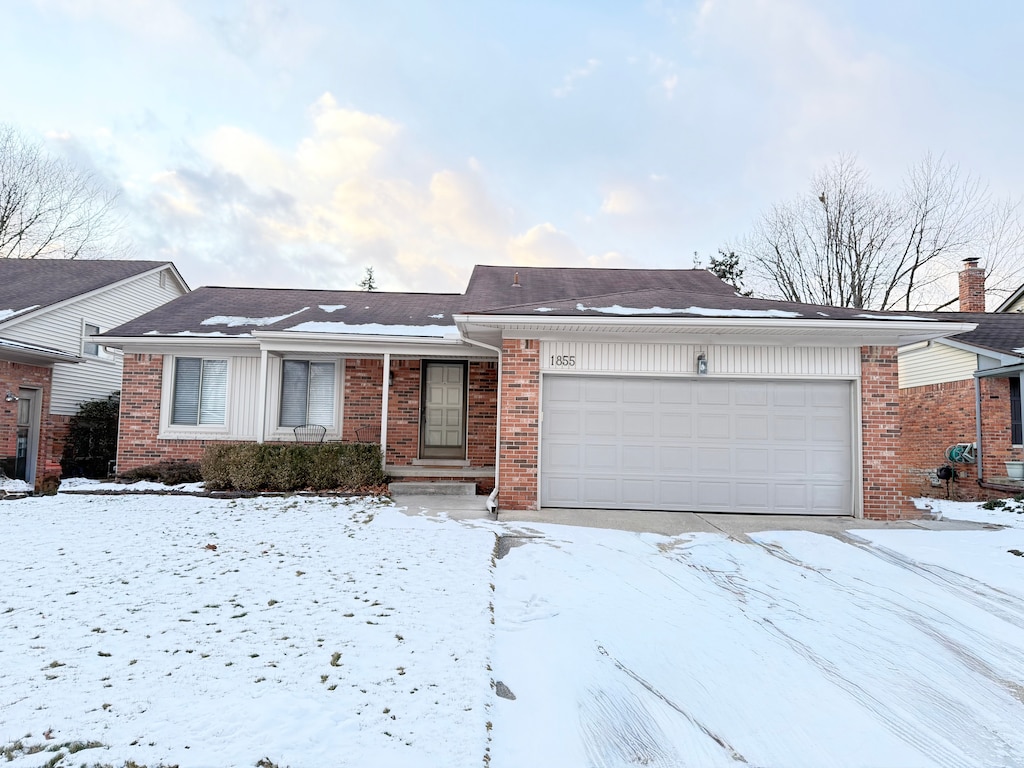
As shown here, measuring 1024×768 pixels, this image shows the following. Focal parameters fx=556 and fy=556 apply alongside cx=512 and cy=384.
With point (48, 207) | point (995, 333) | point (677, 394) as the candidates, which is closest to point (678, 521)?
point (677, 394)

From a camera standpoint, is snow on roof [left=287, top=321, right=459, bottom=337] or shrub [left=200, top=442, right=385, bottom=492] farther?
snow on roof [left=287, top=321, right=459, bottom=337]

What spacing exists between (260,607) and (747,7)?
40.5ft

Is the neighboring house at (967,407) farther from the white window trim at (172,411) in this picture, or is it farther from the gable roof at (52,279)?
the gable roof at (52,279)

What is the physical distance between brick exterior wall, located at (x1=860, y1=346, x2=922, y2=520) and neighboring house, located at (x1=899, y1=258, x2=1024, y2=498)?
2.80 metres

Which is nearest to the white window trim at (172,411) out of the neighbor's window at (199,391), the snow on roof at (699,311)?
the neighbor's window at (199,391)

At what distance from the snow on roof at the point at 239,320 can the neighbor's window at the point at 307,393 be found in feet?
3.59

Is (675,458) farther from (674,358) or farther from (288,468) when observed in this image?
(288,468)

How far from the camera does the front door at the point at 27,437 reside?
12.0 metres

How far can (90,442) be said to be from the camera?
42.9ft

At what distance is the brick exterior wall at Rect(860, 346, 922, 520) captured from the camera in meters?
7.80

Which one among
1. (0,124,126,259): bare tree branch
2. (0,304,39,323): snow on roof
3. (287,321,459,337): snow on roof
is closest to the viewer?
(287,321,459,337): snow on roof

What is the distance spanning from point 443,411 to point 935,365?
11.2 m

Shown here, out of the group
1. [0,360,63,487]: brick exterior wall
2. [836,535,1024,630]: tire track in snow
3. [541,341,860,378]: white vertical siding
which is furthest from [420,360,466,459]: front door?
[0,360,63,487]: brick exterior wall

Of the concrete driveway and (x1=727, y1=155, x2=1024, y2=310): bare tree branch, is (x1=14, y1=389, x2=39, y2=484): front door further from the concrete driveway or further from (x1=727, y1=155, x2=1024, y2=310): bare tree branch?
(x1=727, y1=155, x2=1024, y2=310): bare tree branch
